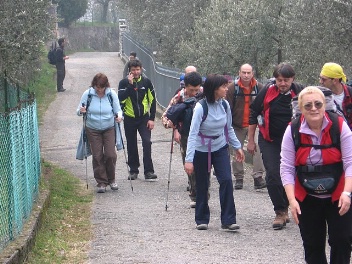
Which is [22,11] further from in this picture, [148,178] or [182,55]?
[182,55]

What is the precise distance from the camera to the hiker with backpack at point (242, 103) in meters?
12.4

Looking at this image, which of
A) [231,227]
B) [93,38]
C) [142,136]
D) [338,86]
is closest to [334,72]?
[338,86]

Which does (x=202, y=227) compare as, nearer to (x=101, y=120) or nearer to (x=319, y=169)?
(x=101, y=120)

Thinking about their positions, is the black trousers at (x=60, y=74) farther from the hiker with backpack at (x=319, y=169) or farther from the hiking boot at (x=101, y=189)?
the hiker with backpack at (x=319, y=169)

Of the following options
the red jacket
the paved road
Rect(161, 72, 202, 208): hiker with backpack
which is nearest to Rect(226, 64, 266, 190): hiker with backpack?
the paved road

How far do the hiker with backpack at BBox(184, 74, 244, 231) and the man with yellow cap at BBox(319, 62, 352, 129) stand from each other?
1218mm

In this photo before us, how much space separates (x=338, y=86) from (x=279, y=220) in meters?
1.79

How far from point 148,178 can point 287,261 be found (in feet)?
19.1

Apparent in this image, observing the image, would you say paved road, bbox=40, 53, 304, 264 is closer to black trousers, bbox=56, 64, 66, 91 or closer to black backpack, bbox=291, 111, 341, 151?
black backpack, bbox=291, 111, 341, 151

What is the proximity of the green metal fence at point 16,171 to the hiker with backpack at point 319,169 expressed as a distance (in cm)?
278

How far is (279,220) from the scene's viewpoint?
9.87m

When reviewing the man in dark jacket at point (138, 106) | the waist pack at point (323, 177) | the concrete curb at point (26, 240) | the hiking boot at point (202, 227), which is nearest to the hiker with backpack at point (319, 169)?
the waist pack at point (323, 177)

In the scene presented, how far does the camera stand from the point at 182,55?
25125 mm

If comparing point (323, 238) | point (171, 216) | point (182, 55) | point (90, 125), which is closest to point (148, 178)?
point (90, 125)
